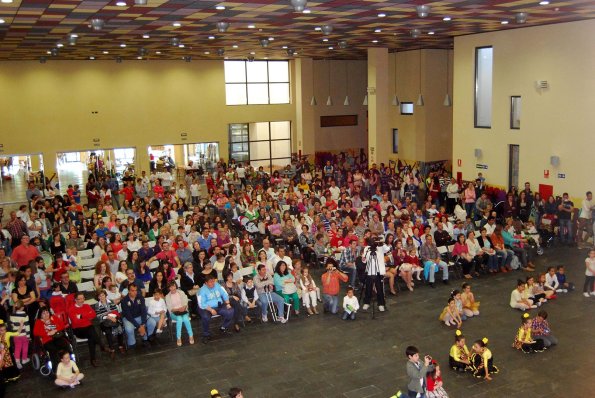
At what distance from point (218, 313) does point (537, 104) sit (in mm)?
12527

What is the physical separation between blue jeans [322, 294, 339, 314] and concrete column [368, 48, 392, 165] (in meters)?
13.6

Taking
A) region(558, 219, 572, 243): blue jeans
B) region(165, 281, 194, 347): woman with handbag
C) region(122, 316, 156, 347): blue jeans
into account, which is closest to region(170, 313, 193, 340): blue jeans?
region(165, 281, 194, 347): woman with handbag

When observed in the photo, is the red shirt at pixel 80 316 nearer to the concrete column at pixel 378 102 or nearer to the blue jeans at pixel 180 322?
the blue jeans at pixel 180 322

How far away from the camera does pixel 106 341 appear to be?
35.3 feet

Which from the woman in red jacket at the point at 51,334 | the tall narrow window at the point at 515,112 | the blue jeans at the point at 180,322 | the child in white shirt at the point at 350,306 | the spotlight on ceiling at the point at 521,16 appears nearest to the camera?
the woman in red jacket at the point at 51,334

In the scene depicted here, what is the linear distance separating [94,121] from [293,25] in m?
13.9

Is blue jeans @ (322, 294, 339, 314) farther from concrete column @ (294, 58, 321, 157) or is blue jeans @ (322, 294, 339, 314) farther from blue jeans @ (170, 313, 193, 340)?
concrete column @ (294, 58, 321, 157)

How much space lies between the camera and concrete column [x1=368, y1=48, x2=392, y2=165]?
24359mm

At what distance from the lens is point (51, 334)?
9555 mm

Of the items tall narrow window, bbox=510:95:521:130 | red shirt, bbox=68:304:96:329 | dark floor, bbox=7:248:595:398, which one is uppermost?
tall narrow window, bbox=510:95:521:130

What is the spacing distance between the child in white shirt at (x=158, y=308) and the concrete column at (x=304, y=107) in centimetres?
2110

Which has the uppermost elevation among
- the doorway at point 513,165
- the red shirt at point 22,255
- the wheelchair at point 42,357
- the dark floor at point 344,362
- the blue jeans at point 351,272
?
the doorway at point 513,165

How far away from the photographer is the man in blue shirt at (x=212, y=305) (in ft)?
35.1

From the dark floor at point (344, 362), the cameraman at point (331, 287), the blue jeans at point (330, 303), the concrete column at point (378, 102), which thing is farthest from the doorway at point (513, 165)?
the blue jeans at point (330, 303)
